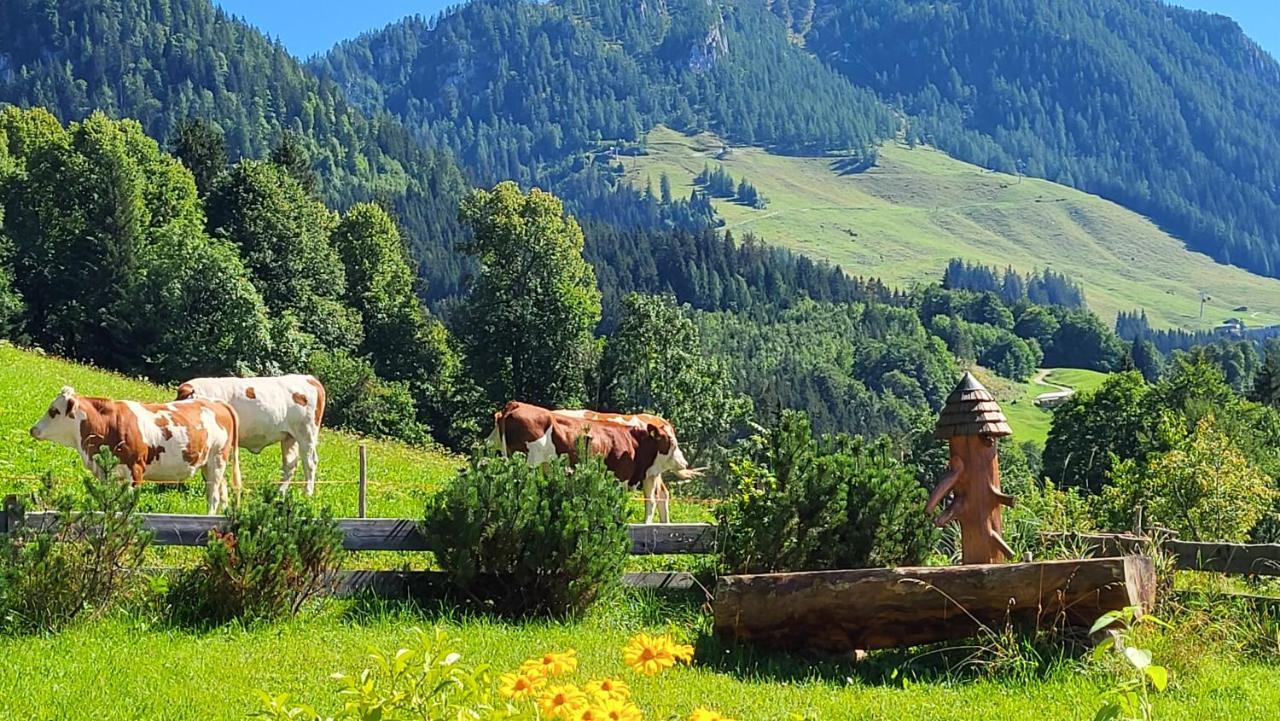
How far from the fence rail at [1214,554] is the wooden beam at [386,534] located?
13.7 feet

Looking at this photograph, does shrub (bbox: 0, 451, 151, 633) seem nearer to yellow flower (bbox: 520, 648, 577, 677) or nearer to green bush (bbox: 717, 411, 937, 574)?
green bush (bbox: 717, 411, 937, 574)

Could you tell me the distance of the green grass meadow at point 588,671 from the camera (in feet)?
29.6

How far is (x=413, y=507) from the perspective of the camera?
66.7ft

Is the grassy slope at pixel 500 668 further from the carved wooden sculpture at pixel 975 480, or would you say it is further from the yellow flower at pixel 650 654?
the yellow flower at pixel 650 654

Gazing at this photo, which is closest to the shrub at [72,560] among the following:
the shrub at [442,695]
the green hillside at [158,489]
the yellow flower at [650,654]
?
the green hillside at [158,489]

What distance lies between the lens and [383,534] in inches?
517

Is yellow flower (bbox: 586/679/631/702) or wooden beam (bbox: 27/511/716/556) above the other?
yellow flower (bbox: 586/679/631/702)

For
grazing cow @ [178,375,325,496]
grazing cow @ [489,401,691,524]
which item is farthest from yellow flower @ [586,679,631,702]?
grazing cow @ [178,375,325,496]

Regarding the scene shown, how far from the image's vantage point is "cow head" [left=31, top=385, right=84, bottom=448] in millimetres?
18266

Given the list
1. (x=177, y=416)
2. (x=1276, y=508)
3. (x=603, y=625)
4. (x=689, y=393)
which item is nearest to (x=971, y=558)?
(x=603, y=625)

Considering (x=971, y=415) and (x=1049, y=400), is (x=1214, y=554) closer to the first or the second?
(x=971, y=415)

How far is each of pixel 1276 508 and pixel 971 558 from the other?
43.2m

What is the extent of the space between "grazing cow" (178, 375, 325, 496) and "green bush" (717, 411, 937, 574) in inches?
495

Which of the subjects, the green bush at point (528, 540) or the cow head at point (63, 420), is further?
the cow head at point (63, 420)
